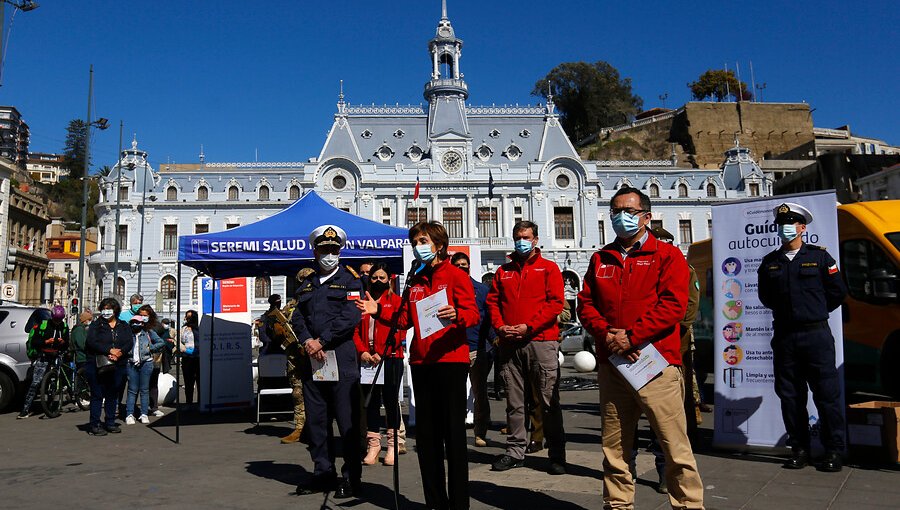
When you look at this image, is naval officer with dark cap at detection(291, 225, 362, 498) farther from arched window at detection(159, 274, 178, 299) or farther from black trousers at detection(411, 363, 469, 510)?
arched window at detection(159, 274, 178, 299)

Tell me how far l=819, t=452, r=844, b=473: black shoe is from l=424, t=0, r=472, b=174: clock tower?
1761 inches

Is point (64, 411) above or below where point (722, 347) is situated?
below

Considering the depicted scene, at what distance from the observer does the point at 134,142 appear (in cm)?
5272

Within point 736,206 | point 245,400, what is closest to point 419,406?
point 736,206

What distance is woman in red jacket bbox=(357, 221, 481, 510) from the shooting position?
4.76m

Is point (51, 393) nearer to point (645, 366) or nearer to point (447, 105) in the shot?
point (645, 366)

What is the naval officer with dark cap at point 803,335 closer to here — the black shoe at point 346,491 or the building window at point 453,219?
the black shoe at point 346,491

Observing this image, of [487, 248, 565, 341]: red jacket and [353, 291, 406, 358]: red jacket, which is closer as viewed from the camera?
[487, 248, 565, 341]: red jacket

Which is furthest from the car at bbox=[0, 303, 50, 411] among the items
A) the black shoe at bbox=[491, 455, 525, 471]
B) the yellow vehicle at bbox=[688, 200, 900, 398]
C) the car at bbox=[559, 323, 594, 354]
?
the car at bbox=[559, 323, 594, 354]

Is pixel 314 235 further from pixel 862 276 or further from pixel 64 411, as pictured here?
pixel 64 411

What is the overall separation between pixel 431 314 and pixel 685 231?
50.8 metres

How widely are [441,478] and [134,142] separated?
54883 millimetres

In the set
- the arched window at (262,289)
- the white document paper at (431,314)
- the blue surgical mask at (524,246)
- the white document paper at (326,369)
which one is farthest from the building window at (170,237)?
the white document paper at (431,314)

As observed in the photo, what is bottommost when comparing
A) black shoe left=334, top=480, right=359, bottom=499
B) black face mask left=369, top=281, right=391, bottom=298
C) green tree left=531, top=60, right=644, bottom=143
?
black shoe left=334, top=480, right=359, bottom=499
